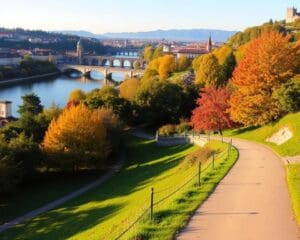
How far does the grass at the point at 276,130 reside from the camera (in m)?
22.5

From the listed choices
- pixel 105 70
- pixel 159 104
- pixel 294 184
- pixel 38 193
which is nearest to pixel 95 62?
pixel 105 70

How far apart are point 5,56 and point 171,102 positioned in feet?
343

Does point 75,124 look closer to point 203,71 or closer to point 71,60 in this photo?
point 203,71

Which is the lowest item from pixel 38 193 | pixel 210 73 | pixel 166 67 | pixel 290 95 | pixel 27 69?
pixel 38 193

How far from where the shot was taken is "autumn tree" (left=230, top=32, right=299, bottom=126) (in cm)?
2983

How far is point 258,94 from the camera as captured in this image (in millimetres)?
30344

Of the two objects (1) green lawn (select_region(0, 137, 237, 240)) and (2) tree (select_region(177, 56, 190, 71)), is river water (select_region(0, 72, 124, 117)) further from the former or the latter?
(1) green lawn (select_region(0, 137, 237, 240))

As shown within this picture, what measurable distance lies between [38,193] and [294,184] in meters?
13.6

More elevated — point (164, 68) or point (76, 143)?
point (164, 68)

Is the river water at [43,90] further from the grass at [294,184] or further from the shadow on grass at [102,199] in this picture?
the grass at [294,184]

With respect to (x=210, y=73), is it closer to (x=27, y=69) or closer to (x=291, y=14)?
(x=27, y=69)

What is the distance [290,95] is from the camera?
2827cm

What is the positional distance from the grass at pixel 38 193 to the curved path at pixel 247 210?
9.63 meters

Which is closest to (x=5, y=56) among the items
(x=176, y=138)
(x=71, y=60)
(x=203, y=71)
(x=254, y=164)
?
(x=71, y=60)
